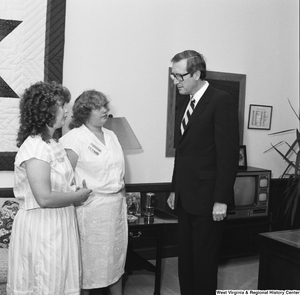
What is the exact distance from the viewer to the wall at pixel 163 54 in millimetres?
3543

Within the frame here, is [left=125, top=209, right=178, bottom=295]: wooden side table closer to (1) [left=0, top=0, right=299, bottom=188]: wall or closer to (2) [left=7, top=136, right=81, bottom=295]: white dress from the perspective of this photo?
(1) [left=0, top=0, right=299, bottom=188]: wall

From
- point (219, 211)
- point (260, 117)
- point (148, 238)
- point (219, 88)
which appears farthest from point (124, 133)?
point (260, 117)

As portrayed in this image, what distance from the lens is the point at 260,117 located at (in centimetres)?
448

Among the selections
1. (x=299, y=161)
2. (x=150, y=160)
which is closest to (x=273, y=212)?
(x=299, y=161)

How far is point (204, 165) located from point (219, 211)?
270 millimetres

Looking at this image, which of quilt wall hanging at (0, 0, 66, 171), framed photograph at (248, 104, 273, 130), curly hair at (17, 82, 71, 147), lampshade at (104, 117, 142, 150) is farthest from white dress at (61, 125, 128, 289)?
framed photograph at (248, 104, 273, 130)

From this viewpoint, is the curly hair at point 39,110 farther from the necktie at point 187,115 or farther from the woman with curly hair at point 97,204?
the necktie at point 187,115

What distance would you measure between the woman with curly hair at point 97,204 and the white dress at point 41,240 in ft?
1.53

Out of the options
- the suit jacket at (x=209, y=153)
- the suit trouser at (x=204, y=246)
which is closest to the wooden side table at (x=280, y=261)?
the suit trouser at (x=204, y=246)

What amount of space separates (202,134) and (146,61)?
1.56 meters

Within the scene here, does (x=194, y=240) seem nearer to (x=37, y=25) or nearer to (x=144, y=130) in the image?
(x=144, y=130)

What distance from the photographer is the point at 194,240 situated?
248 centimetres

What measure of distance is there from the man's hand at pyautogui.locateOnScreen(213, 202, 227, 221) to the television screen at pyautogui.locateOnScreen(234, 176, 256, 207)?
1.58 m

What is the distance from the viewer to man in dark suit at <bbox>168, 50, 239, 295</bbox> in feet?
7.78
